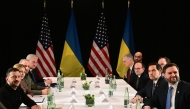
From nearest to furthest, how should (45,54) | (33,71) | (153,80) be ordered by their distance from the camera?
(153,80) → (33,71) → (45,54)

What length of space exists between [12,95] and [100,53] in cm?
399

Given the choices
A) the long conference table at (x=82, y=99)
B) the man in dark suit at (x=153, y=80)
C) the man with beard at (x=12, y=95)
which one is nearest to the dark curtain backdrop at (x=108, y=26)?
the long conference table at (x=82, y=99)

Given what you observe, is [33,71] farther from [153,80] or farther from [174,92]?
[174,92]

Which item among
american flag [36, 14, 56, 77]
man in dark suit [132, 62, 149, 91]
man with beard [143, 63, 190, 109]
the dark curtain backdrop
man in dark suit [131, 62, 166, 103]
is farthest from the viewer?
the dark curtain backdrop

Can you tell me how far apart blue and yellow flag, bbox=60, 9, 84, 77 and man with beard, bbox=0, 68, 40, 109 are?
12.0 ft

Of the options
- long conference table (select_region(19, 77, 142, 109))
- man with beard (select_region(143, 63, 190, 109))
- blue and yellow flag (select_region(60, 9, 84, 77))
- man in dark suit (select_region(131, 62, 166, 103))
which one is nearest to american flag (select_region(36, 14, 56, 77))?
blue and yellow flag (select_region(60, 9, 84, 77))

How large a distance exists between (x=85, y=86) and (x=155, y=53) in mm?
3642

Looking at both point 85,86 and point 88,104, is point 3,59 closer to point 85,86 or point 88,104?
point 85,86

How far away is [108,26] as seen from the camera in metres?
7.85

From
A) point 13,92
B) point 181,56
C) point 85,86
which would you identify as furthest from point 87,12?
point 13,92

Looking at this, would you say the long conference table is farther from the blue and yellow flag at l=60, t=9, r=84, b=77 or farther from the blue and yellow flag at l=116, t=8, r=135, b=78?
the blue and yellow flag at l=116, t=8, r=135, b=78

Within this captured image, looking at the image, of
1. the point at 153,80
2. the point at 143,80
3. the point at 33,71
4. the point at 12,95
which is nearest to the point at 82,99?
the point at 12,95

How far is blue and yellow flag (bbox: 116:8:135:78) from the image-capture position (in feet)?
24.3

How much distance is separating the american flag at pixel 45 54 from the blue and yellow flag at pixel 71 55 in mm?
273
